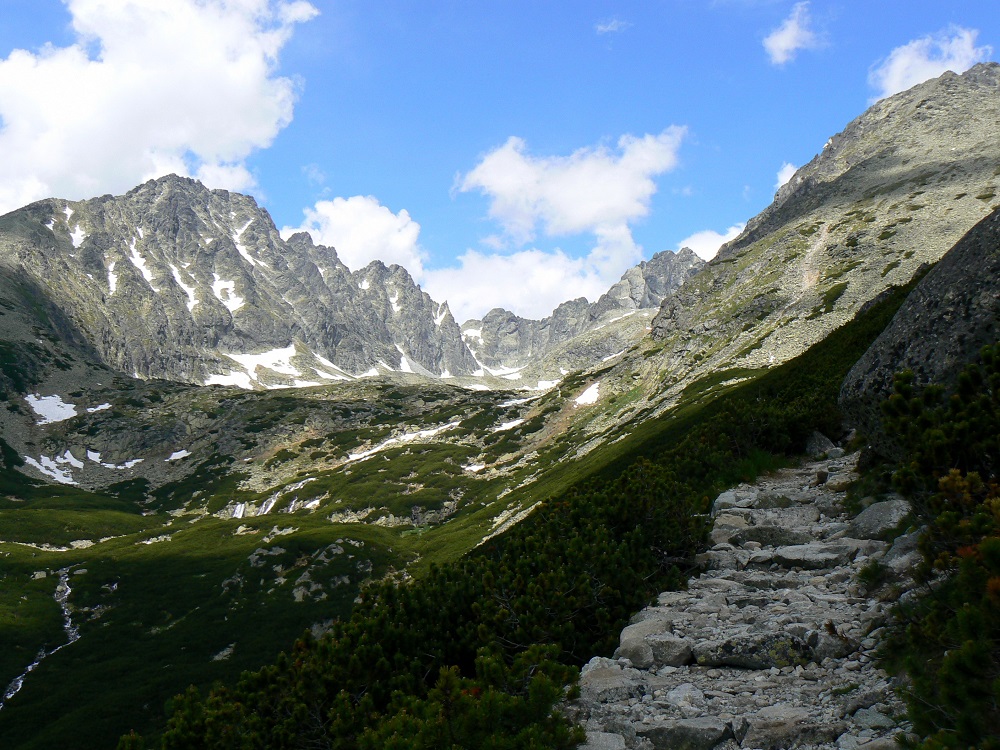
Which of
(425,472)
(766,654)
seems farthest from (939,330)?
(425,472)

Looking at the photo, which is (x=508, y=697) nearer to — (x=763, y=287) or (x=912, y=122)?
(x=763, y=287)

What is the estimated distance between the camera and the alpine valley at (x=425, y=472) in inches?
528

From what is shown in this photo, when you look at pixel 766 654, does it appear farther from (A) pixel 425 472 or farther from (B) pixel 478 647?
(A) pixel 425 472

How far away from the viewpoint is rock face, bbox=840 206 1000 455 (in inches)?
488

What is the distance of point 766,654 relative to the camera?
9.27 meters

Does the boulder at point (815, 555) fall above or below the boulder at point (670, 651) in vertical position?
below

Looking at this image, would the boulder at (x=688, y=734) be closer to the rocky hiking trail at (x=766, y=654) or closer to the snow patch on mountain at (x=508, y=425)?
the rocky hiking trail at (x=766, y=654)

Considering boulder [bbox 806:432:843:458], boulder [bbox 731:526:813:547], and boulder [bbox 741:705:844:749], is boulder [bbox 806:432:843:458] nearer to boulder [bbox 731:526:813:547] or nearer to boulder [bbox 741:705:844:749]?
boulder [bbox 731:526:813:547]

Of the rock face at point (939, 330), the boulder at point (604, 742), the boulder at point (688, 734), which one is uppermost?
the rock face at point (939, 330)

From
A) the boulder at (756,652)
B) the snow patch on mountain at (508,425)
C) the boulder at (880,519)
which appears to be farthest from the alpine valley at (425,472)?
the boulder at (756,652)

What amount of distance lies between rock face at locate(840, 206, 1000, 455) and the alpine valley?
7cm

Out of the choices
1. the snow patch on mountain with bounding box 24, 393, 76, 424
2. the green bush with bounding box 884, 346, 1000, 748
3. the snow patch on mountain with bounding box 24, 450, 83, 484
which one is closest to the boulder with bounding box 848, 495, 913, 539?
the green bush with bounding box 884, 346, 1000, 748

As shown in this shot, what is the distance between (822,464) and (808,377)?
38.8ft

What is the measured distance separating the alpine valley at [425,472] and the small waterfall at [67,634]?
383mm
